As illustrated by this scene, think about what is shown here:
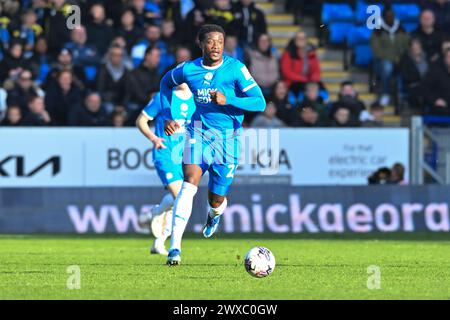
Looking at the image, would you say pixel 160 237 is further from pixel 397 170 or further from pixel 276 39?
pixel 276 39

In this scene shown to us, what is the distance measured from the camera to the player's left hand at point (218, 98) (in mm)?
12873

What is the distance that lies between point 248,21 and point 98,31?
9.55 ft

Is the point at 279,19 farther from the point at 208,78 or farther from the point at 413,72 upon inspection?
the point at 208,78

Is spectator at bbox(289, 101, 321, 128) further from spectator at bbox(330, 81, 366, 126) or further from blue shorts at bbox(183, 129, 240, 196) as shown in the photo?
blue shorts at bbox(183, 129, 240, 196)

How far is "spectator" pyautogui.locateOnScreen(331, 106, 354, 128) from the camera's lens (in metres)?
22.8

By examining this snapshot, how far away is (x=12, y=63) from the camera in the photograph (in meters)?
23.3

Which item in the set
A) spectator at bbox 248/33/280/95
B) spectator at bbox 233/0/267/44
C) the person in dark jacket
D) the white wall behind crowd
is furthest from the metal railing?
the person in dark jacket

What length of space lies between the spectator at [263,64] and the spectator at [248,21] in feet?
1.88

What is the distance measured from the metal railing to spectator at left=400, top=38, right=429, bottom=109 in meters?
2.06

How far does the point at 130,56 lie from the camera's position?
24281 millimetres

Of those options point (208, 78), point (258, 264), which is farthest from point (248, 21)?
point (258, 264)

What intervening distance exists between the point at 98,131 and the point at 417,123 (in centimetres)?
555

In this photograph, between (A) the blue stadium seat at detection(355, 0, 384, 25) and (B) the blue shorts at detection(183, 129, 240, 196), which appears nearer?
(B) the blue shorts at detection(183, 129, 240, 196)
